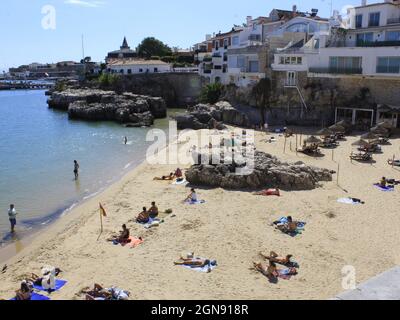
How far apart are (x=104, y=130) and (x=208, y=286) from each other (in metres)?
41.4

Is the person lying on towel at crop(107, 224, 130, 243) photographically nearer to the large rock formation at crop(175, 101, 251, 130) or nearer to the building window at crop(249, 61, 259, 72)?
the large rock formation at crop(175, 101, 251, 130)

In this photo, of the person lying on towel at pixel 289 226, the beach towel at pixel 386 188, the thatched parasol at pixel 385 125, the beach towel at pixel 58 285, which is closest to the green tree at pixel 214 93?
the thatched parasol at pixel 385 125

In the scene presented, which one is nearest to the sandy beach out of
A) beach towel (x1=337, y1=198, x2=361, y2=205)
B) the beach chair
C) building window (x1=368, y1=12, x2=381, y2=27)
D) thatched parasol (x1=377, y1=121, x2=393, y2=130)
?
beach towel (x1=337, y1=198, x2=361, y2=205)

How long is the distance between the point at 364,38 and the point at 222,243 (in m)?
32.5

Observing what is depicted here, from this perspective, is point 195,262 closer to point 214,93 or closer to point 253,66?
point 253,66

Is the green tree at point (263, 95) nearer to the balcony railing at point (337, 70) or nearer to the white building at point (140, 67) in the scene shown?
the balcony railing at point (337, 70)

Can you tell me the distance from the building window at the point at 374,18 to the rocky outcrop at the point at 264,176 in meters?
22.8

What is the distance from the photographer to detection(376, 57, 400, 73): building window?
124ft

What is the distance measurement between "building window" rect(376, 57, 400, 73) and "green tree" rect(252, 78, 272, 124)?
11.3 m

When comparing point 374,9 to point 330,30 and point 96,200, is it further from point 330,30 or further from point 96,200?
point 96,200

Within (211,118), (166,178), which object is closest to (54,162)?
(166,178)

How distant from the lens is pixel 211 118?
46781 millimetres

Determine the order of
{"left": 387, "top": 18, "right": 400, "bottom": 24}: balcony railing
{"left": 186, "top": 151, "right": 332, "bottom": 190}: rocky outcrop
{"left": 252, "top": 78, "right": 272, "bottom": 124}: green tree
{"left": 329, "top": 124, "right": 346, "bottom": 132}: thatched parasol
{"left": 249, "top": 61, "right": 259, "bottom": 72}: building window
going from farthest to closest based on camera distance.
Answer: {"left": 249, "top": 61, "right": 259, "bottom": 72}: building window, {"left": 252, "top": 78, "right": 272, "bottom": 124}: green tree, {"left": 387, "top": 18, "right": 400, "bottom": 24}: balcony railing, {"left": 329, "top": 124, "right": 346, "bottom": 132}: thatched parasol, {"left": 186, "top": 151, "right": 332, "bottom": 190}: rocky outcrop
